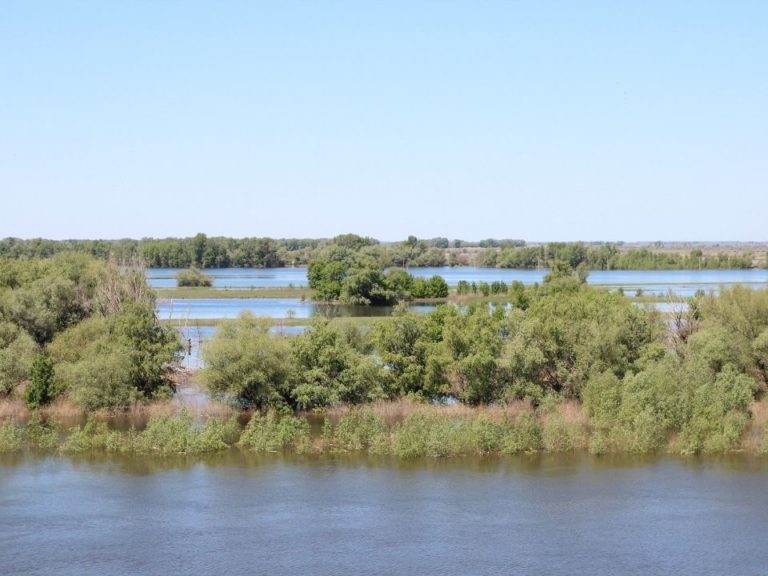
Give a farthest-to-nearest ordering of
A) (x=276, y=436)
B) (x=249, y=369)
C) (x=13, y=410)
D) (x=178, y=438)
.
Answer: (x=13, y=410)
(x=249, y=369)
(x=276, y=436)
(x=178, y=438)

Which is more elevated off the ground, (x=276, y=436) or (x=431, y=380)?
(x=431, y=380)

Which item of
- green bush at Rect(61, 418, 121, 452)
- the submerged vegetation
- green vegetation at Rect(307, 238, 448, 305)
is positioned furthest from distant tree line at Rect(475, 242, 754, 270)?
green bush at Rect(61, 418, 121, 452)

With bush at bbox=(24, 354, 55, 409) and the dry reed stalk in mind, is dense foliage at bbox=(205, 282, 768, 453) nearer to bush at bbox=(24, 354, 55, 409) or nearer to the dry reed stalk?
bush at bbox=(24, 354, 55, 409)

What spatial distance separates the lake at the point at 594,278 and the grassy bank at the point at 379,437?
58.2m

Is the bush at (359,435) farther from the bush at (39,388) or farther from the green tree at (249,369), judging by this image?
the bush at (39,388)

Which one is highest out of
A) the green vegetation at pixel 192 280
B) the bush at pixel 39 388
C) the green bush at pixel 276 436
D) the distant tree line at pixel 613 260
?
the distant tree line at pixel 613 260

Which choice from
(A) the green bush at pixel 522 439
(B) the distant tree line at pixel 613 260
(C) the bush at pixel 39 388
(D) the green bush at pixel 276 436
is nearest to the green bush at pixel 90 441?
(D) the green bush at pixel 276 436

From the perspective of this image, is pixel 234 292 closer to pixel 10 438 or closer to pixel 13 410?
pixel 13 410

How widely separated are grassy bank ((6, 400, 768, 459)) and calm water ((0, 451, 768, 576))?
39.1 inches

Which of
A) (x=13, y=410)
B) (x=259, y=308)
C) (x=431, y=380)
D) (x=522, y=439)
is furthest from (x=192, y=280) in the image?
(x=522, y=439)

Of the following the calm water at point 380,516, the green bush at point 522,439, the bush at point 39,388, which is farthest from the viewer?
the bush at point 39,388

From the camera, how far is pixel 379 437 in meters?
36.6

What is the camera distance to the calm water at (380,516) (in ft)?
83.6

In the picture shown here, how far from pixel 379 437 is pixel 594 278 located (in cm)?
11603
